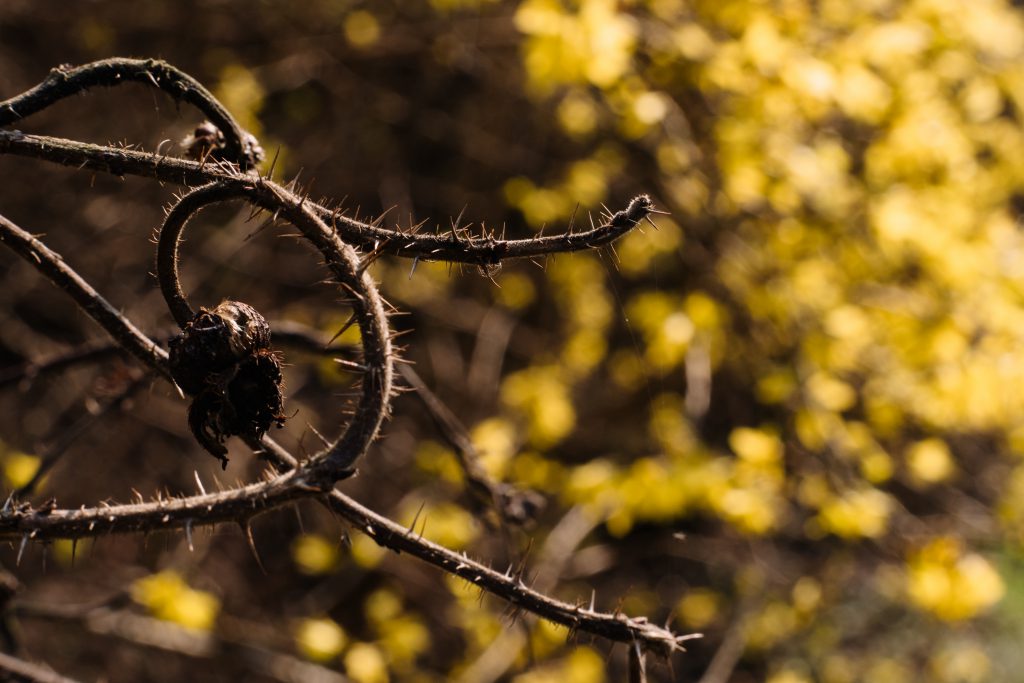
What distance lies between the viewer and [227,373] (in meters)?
0.94

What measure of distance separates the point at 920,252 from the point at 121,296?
331 cm

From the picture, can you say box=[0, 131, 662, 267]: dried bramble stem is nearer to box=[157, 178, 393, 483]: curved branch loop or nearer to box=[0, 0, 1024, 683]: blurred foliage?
box=[157, 178, 393, 483]: curved branch loop

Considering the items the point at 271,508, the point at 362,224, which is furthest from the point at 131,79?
the point at 271,508

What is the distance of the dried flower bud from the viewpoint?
0.93m

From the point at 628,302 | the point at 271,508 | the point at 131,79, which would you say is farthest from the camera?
the point at 628,302

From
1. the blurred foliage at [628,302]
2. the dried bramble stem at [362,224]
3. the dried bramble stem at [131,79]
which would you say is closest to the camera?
the dried bramble stem at [362,224]

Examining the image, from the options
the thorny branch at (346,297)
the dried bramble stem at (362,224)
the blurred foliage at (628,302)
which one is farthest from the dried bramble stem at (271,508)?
the blurred foliage at (628,302)

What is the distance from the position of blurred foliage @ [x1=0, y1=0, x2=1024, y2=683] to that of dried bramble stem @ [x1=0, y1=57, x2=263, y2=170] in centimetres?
169

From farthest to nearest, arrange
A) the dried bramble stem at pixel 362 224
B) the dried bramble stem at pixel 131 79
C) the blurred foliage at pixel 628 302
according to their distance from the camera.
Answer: the blurred foliage at pixel 628 302, the dried bramble stem at pixel 131 79, the dried bramble stem at pixel 362 224

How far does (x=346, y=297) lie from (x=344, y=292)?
0.04ft

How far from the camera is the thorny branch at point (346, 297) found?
0.93 m

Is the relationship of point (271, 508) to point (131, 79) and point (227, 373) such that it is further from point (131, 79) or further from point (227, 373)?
point (131, 79)

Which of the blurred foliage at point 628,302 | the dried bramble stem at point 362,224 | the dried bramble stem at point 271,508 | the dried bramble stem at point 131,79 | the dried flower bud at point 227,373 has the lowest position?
the blurred foliage at point 628,302

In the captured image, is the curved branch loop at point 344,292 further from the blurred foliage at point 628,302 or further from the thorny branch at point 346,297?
the blurred foliage at point 628,302
